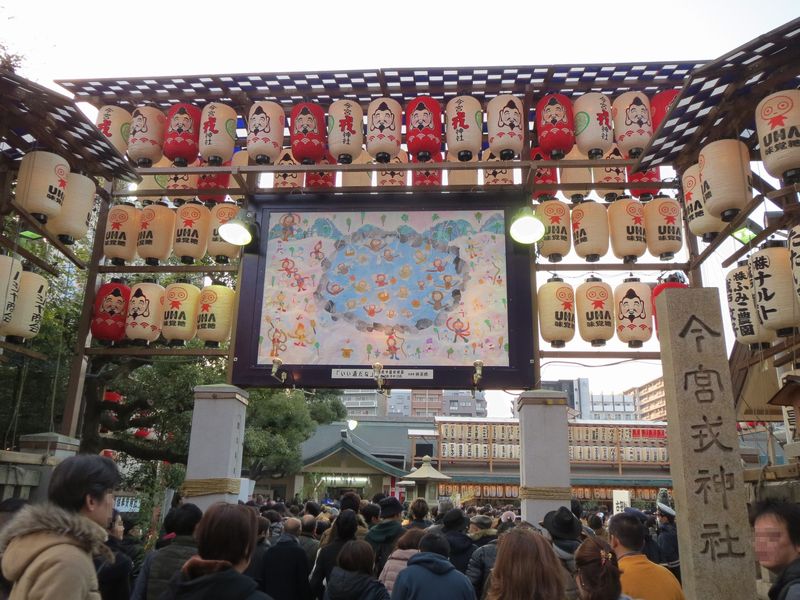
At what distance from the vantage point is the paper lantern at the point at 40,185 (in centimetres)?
841

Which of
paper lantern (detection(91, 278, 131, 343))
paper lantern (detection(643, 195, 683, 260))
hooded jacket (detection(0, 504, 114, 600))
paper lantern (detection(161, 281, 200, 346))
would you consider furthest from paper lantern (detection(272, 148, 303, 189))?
hooded jacket (detection(0, 504, 114, 600))

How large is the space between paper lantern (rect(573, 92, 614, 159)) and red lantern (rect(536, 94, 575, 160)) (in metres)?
0.13

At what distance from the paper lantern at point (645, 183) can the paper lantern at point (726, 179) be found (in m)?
1.84

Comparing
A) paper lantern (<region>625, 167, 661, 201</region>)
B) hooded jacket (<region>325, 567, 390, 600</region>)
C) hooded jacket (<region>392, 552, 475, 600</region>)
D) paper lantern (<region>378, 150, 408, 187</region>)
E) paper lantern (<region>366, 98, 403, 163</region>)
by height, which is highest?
paper lantern (<region>366, 98, 403, 163</region>)

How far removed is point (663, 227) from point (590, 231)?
107 cm

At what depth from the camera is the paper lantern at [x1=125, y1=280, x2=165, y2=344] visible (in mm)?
9531

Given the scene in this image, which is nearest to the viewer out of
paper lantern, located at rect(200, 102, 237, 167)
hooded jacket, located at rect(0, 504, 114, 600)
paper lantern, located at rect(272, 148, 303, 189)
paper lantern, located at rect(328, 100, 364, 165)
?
hooded jacket, located at rect(0, 504, 114, 600)

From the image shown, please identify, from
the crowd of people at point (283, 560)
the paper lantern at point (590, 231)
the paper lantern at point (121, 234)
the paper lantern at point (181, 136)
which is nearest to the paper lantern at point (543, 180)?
the paper lantern at point (590, 231)

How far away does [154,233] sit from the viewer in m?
9.80

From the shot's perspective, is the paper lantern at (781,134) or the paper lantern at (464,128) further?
the paper lantern at (464,128)

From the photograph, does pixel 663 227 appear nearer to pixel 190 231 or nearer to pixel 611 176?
pixel 611 176

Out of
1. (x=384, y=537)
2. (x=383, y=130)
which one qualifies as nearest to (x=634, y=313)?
(x=383, y=130)

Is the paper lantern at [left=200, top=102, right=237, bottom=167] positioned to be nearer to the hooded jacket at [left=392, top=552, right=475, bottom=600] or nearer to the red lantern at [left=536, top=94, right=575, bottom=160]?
the red lantern at [left=536, top=94, right=575, bottom=160]

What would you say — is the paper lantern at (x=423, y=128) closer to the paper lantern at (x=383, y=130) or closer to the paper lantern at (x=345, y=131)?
A: the paper lantern at (x=383, y=130)
